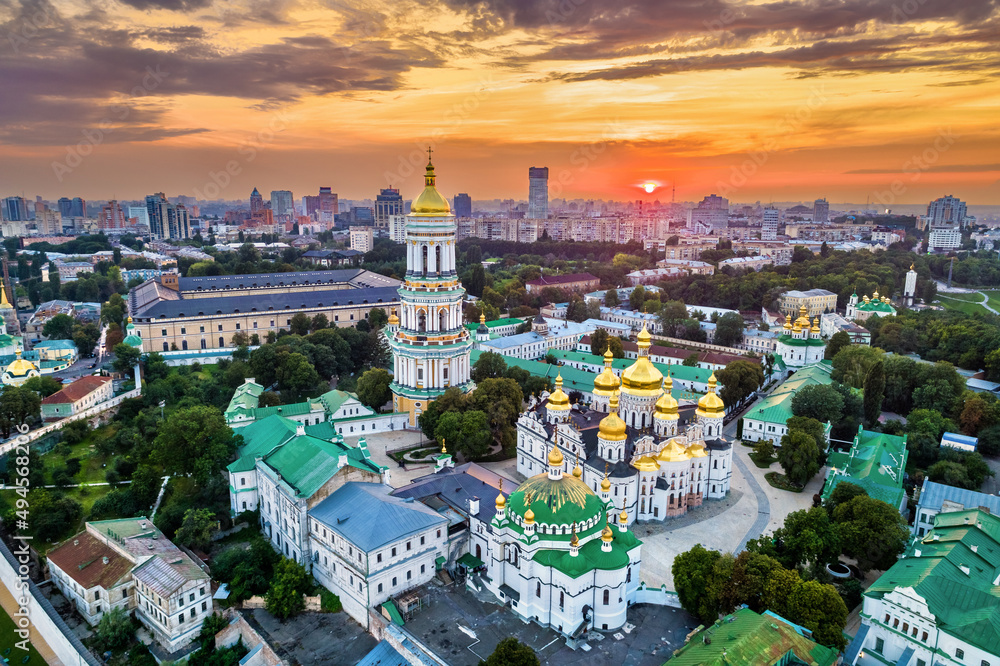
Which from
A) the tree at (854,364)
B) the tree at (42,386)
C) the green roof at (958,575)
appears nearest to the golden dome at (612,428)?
the green roof at (958,575)

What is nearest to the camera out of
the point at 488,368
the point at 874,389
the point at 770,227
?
the point at 874,389

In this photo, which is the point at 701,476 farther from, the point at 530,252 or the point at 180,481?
the point at 530,252

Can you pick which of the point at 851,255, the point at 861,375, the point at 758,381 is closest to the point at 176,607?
Answer: the point at 758,381

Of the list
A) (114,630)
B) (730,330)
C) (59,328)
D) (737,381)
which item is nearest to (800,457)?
(737,381)

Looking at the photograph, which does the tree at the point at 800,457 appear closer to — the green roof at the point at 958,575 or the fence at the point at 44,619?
the green roof at the point at 958,575

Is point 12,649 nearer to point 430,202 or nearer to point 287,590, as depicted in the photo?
point 287,590

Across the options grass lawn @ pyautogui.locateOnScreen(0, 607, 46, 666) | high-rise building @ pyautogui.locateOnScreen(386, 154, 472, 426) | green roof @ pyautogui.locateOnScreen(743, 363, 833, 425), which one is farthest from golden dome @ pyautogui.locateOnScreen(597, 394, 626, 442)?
grass lawn @ pyautogui.locateOnScreen(0, 607, 46, 666)
